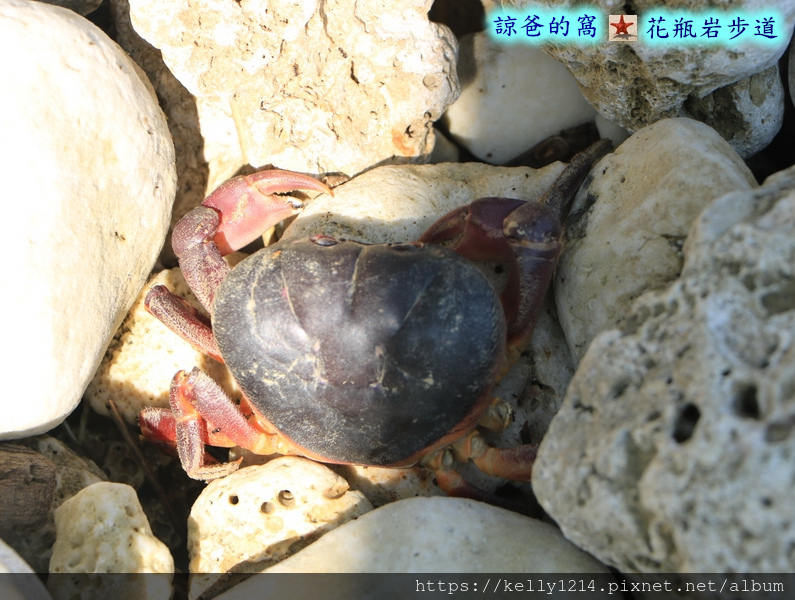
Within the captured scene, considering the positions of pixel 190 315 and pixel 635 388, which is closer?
pixel 635 388

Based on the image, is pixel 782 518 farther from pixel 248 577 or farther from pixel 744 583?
pixel 248 577

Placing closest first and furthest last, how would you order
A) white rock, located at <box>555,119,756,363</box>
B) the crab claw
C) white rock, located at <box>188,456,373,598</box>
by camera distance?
1. white rock, located at <box>555,119,756,363</box>
2. white rock, located at <box>188,456,373,598</box>
3. the crab claw

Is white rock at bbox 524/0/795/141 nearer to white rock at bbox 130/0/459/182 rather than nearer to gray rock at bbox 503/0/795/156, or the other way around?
gray rock at bbox 503/0/795/156

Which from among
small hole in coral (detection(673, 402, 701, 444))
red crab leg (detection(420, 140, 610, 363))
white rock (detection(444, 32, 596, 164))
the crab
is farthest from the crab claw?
small hole in coral (detection(673, 402, 701, 444))

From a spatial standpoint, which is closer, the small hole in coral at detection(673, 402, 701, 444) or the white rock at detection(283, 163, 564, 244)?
the small hole in coral at detection(673, 402, 701, 444)

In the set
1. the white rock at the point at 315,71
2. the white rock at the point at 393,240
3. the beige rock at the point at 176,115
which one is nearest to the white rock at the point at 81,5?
the beige rock at the point at 176,115

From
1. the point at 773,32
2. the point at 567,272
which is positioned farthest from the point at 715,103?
the point at 567,272

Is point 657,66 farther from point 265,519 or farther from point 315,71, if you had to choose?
point 265,519

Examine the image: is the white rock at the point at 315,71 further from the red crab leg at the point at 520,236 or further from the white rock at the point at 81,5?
the red crab leg at the point at 520,236
